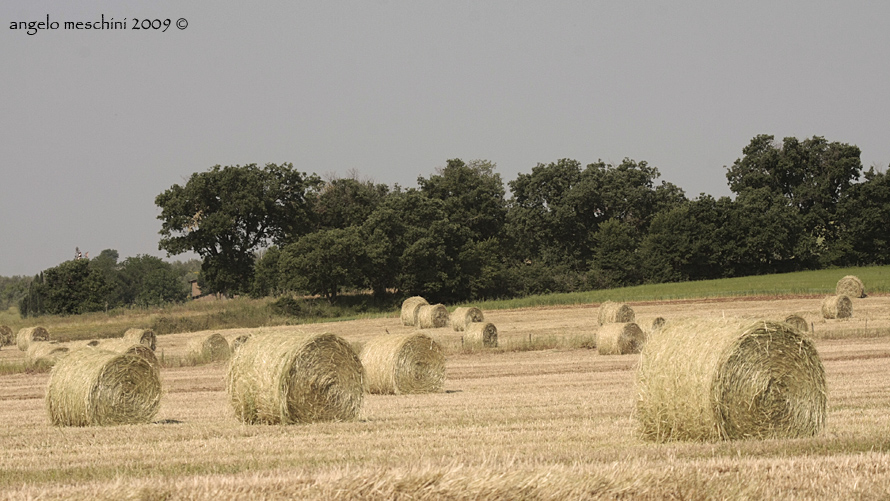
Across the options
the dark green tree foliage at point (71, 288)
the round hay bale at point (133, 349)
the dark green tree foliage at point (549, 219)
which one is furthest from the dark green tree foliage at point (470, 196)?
the round hay bale at point (133, 349)

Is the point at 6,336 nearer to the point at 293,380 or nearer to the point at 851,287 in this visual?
the point at 293,380

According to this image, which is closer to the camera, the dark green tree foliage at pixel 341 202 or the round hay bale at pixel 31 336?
the round hay bale at pixel 31 336

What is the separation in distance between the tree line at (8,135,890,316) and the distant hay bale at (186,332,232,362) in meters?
28.2

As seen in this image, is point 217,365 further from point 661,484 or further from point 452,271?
point 452,271

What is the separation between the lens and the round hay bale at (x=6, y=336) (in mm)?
38375

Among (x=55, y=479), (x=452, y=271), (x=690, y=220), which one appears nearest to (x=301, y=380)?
(x=55, y=479)

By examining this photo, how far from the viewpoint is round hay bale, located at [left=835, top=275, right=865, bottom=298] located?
4175 cm

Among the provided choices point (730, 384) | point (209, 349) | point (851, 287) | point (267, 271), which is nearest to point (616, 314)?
point (851, 287)

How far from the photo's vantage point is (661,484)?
6227 mm

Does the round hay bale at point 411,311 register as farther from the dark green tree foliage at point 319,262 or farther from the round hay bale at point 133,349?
the round hay bale at point 133,349

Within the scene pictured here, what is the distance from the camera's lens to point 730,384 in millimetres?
9008

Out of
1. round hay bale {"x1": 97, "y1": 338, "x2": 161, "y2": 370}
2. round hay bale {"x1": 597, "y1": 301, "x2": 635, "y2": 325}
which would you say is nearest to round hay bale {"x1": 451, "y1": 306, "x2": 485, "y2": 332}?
round hay bale {"x1": 597, "y1": 301, "x2": 635, "y2": 325}

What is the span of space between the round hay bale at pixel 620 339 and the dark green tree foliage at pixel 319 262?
1333 inches

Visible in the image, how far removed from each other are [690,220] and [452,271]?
19.1 metres
